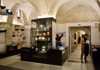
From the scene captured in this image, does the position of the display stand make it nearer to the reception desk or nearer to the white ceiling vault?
the reception desk

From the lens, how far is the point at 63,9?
29.1ft

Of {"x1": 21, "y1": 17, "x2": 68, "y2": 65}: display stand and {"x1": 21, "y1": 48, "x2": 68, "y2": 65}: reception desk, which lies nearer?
{"x1": 21, "y1": 48, "x2": 68, "y2": 65}: reception desk

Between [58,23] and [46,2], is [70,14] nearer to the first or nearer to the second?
[58,23]

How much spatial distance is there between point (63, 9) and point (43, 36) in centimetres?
321

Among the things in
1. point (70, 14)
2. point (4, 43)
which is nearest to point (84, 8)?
point (70, 14)

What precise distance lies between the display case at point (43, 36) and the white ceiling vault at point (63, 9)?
0.44 meters

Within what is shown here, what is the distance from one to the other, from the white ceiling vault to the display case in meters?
0.44

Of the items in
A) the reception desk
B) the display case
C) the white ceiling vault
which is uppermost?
the white ceiling vault

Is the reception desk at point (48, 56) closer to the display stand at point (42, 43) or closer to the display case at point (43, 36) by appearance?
the display stand at point (42, 43)

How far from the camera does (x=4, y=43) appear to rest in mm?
8859

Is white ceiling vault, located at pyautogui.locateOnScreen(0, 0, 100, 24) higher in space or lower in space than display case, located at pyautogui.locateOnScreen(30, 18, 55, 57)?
higher

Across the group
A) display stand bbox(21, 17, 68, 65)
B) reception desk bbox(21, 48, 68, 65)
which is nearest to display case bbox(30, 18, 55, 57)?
display stand bbox(21, 17, 68, 65)

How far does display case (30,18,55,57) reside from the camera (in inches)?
267

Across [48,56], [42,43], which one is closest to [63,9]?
[42,43]
